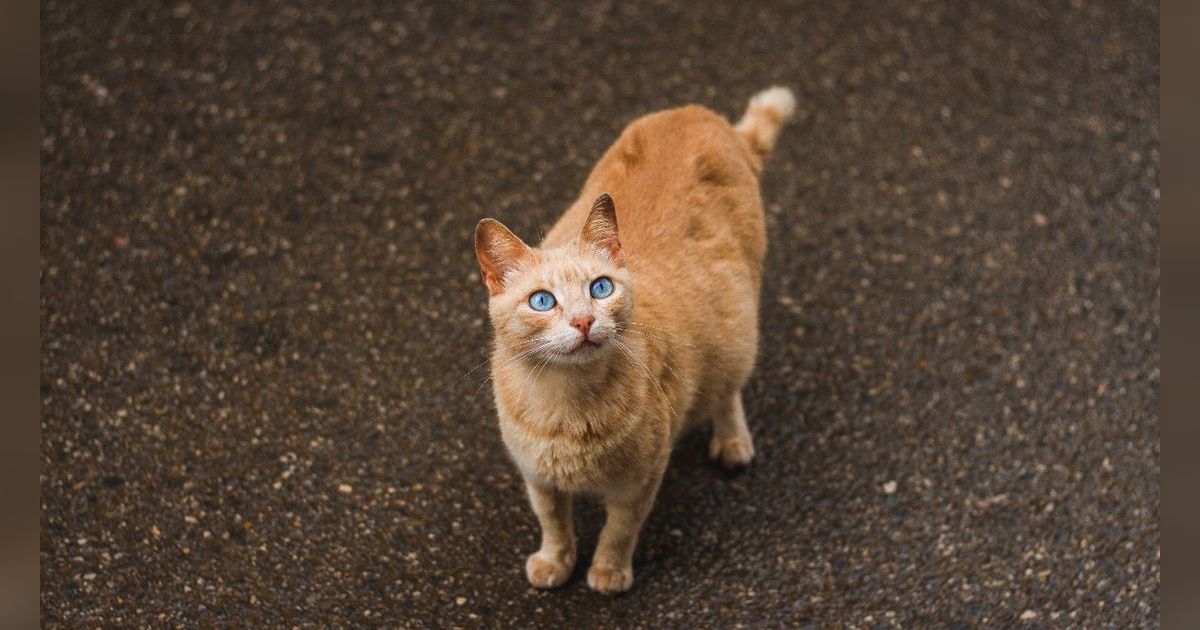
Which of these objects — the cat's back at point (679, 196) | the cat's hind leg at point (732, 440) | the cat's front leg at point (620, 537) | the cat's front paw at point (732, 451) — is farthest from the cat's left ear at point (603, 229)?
the cat's front paw at point (732, 451)

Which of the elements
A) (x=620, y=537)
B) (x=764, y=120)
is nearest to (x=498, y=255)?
(x=620, y=537)

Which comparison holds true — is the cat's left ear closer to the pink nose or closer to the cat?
the cat

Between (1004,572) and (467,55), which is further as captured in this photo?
(467,55)

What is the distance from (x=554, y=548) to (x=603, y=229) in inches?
35.8

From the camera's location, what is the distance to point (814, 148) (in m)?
4.59

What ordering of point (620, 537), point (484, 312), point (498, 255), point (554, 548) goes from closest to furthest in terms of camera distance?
point (498, 255) < point (620, 537) < point (554, 548) < point (484, 312)

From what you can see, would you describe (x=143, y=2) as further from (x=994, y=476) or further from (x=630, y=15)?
(x=994, y=476)

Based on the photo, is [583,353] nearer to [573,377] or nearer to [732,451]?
[573,377]

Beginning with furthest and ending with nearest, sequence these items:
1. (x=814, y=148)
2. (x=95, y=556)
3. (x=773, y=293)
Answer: (x=814, y=148) < (x=773, y=293) < (x=95, y=556)

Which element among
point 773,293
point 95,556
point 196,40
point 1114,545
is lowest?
point 1114,545

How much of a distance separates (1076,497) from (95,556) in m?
2.58

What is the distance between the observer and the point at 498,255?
8.91ft

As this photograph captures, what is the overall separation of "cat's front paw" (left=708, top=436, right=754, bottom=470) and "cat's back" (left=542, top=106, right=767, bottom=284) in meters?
0.48

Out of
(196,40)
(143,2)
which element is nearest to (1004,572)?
(196,40)
